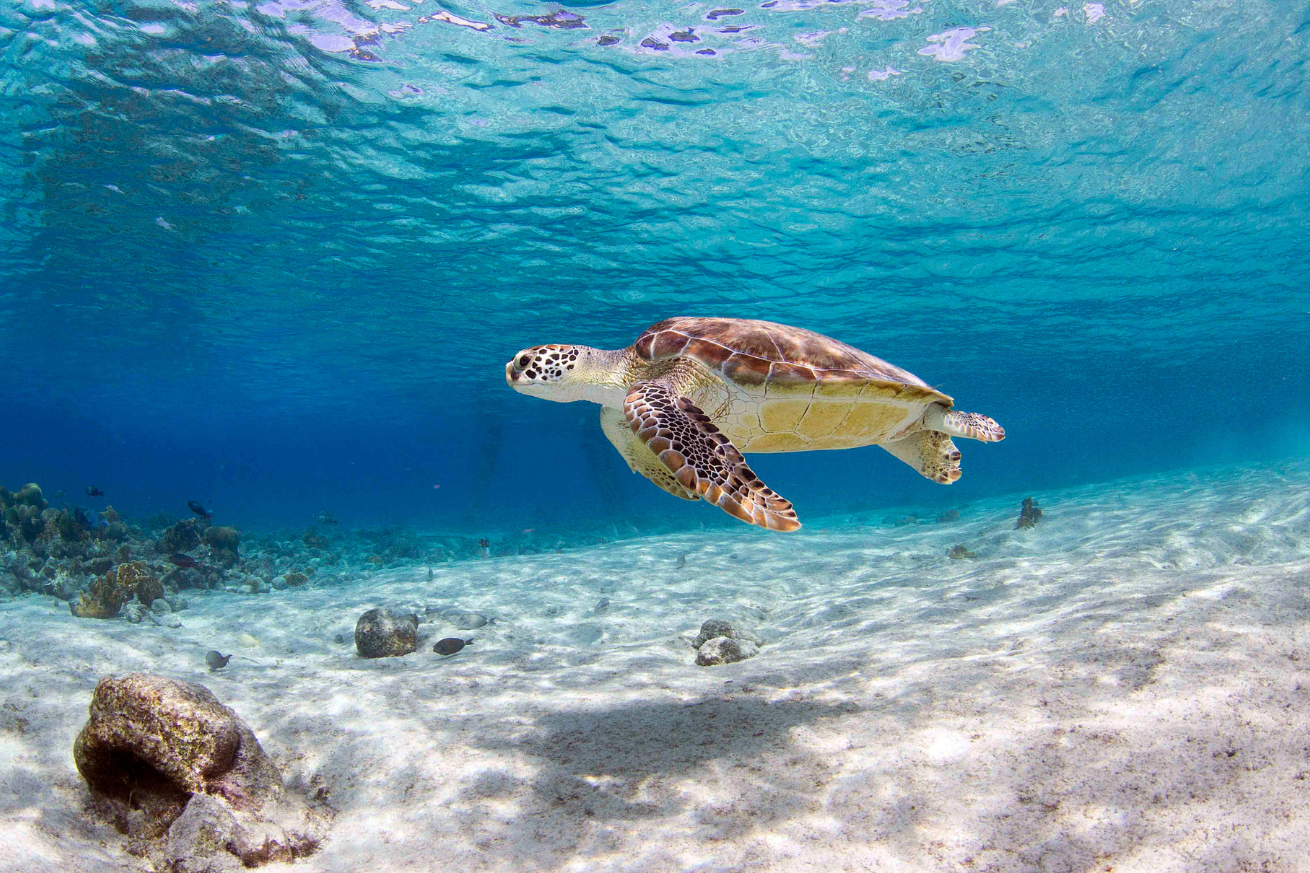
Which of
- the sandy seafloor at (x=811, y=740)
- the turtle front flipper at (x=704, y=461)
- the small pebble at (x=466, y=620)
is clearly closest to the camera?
the sandy seafloor at (x=811, y=740)

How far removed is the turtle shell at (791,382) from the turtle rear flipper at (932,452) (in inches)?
30.7

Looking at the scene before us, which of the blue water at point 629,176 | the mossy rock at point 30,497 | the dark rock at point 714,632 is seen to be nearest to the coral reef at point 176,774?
the dark rock at point 714,632

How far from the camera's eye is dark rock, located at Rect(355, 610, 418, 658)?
578 centimetres

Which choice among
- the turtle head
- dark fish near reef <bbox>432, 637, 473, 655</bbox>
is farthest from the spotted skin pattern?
dark fish near reef <bbox>432, 637, 473, 655</bbox>

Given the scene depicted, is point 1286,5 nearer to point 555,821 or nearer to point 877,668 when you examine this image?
point 877,668

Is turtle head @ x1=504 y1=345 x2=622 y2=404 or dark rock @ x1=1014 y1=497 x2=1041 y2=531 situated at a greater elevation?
turtle head @ x1=504 y1=345 x2=622 y2=404

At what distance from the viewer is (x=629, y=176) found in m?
12.7

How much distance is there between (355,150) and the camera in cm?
1169

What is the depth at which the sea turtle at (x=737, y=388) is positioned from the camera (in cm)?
416

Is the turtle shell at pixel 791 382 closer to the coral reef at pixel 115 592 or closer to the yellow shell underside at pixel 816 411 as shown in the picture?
the yellow shell underside at pixel 816 411

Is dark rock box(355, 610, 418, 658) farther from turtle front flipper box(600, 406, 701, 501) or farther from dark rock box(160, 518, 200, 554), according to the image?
dark rock box(160, 518, 200, 554)

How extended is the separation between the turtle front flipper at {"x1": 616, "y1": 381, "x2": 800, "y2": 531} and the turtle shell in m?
0.71

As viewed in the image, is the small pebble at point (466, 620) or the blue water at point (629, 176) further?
the blue water at point (629, 176)

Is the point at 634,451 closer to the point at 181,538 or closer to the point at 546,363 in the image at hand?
the point at 546,363
